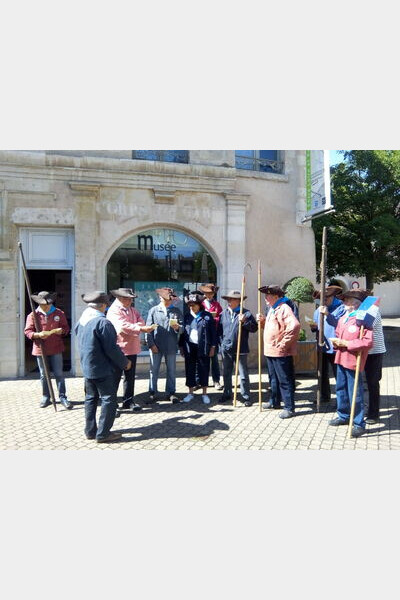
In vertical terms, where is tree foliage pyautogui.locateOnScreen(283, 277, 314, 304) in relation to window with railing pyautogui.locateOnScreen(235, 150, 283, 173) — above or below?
below

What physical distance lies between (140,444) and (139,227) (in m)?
4.98

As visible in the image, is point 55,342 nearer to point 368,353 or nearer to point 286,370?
point 286,370

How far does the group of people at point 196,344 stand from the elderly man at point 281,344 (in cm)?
1

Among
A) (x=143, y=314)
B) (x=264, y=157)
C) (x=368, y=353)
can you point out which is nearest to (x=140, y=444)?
(x=368, y=353)

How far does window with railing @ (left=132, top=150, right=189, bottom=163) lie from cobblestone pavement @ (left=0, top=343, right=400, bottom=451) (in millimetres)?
5016

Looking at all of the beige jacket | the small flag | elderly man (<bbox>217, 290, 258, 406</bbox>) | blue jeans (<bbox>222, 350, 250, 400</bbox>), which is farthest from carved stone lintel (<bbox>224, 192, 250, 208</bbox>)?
the small flag

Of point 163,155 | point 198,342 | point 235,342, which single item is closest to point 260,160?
point 163,155

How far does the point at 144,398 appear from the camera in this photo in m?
6.42

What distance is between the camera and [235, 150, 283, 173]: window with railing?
913 centimetres

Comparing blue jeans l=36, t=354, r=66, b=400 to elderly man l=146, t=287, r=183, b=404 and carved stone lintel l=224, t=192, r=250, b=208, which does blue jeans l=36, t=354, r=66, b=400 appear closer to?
elderly man l=146, t=287, r=183, b=404

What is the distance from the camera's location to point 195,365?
6387 millimetres

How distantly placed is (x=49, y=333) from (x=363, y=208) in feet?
32.7

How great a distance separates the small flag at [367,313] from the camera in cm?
480

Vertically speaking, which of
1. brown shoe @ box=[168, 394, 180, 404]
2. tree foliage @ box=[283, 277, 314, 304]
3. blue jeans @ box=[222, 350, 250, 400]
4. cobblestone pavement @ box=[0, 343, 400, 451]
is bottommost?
cobblestone pavement @ box=[0, 343, 400, 451]
